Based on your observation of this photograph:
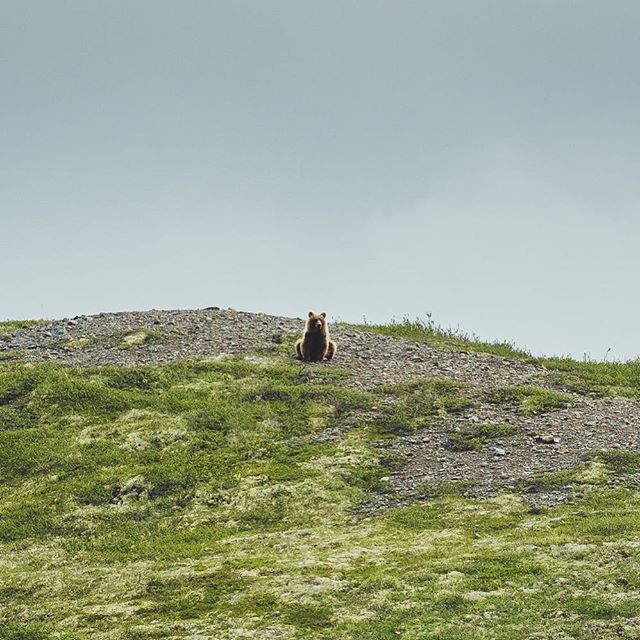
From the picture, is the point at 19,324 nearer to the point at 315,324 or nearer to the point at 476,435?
the point at 315,324

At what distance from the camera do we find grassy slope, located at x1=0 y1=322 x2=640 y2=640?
10805 millimetres

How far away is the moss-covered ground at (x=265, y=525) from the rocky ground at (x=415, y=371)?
0.77 m

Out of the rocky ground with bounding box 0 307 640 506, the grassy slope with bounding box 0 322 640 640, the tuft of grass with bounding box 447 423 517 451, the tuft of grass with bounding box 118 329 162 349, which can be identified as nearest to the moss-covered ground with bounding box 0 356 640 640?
the grassy slope with bounding box 0 322 640 640

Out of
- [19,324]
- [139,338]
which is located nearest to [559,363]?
[139,338]

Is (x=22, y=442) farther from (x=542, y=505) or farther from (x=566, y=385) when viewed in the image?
(x=566, y=385)

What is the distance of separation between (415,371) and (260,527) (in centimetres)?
1250

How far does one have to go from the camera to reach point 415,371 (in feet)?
91.2

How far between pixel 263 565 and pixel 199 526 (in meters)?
3.76

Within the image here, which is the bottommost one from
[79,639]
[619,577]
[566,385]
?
[79,639]

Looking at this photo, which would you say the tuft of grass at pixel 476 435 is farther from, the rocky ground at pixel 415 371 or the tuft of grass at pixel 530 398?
the tuft of grass at pixel 530 398

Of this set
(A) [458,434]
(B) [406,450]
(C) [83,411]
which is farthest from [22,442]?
(A) [458,434]

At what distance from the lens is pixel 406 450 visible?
20266 mm

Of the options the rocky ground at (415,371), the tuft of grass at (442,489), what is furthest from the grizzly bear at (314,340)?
the tuft of grass at (442,489)

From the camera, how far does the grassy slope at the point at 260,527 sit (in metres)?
10.8
